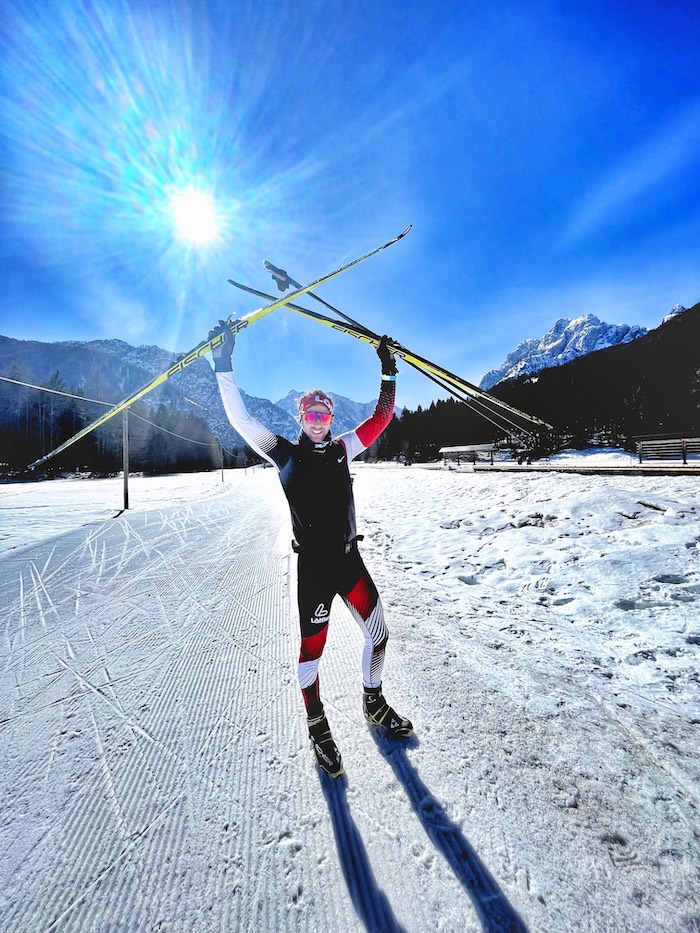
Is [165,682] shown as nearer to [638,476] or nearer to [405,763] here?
[405,763]

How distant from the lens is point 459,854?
1.63 metres

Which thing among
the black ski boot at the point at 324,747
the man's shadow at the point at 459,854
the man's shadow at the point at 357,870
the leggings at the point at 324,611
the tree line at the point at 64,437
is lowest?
the man's shadow at the point at 357,870

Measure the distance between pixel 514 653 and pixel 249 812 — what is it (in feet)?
8.21

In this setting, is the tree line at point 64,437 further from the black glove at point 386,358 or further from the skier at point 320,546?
the skier at point 320,546

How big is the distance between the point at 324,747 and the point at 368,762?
0.28m

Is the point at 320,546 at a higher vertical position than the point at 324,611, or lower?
higher

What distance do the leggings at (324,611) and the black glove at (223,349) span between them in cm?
165

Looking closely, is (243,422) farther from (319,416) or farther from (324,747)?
(324,747)

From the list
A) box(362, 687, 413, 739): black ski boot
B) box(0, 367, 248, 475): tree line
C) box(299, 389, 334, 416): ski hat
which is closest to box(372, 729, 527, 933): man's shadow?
box(362, 687, 413, 739): black ski boot

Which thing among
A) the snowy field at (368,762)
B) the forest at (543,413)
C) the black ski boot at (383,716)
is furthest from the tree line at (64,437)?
the black ski boot at (383,716)

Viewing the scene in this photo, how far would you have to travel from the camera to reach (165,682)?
3.03m

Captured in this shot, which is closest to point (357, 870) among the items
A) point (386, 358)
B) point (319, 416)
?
point (319, 416)

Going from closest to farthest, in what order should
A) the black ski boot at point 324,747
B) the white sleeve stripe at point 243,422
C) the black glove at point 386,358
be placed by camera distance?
the black ski boot at point 324,747 < the white sleeve stripe at point 243,422 < the black glove at point 386,358

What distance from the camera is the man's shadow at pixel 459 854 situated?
139 centimetres
